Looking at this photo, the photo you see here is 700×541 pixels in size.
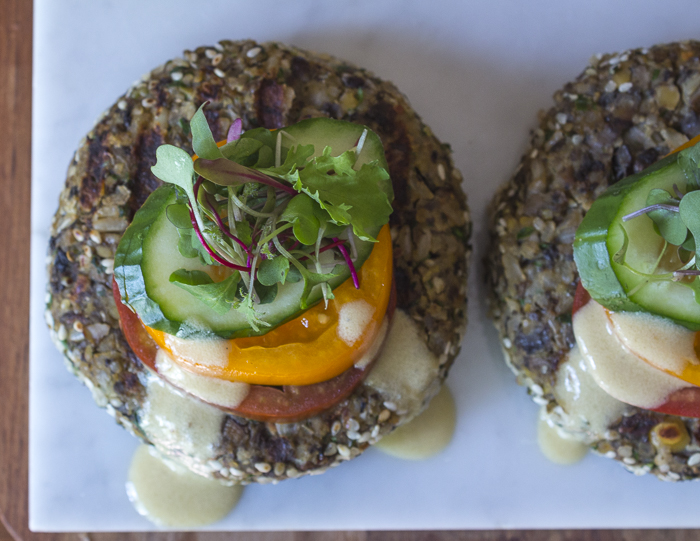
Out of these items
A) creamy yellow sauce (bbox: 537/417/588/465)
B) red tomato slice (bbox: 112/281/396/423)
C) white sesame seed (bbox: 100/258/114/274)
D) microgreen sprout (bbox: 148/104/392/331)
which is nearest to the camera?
microgreen sprout (bbox: 148/104/392/331)

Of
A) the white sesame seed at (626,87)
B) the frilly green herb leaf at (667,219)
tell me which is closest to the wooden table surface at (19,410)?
the frilly green herb leaf at (667,219)

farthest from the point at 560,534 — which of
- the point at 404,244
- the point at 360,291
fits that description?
the point at 360,291

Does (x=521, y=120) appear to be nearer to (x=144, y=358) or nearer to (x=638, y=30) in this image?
(x=638, y=30)

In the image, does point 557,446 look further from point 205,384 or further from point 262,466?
point 205,384

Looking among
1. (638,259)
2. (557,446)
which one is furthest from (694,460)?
(638,259)

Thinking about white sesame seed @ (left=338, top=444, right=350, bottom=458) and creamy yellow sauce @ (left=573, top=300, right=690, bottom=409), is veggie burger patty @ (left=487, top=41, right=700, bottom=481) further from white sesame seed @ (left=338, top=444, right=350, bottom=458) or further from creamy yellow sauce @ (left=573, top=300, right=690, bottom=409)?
white sesame seed @ (left=338, top=444, right=350, bottom=458)

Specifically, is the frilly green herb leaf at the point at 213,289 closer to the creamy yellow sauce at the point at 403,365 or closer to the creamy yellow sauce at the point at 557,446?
the creamy yellow sauce at the point at 403,365

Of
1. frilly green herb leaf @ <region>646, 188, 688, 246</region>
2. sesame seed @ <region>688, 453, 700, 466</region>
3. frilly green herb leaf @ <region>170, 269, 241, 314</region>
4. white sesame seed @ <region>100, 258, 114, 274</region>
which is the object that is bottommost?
sesame seed @ <region>688, 453, 700, 466</region>

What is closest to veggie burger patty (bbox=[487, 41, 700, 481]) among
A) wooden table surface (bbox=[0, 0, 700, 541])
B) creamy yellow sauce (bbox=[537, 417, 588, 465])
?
creamy yellow sauce (bbox=[537, 417, 588, 465])
